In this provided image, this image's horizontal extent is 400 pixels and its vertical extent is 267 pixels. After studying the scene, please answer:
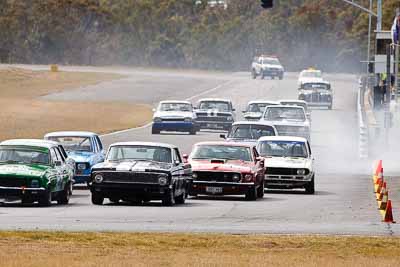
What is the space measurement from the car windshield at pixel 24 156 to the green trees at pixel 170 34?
114475mm

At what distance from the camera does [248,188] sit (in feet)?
93.9

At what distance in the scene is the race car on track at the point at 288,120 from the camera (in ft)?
158

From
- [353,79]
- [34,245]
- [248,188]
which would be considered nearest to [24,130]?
[248,188]

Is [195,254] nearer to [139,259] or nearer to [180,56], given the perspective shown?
[139,259]

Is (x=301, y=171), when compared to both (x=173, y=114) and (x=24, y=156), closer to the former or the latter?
(x=24, y=156)

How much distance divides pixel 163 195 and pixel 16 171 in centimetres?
295

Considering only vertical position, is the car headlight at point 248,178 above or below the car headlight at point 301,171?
above

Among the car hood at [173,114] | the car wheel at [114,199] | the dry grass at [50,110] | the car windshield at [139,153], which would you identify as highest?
the car windshield at [139,153]

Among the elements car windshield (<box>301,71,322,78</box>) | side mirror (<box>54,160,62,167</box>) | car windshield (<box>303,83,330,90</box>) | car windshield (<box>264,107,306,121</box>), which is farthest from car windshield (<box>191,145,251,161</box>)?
car windshield (<box>301,71,322,78</box>)

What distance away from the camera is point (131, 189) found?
25844mm

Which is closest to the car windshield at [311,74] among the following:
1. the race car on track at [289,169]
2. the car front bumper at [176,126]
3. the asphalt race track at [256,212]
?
the car front bumper at [176,126]

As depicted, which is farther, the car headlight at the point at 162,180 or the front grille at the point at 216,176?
the front grille at the point at 216,176

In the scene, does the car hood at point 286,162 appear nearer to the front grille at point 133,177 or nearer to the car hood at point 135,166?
the car hood at point 135,166

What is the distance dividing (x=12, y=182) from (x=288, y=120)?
24923 mm
